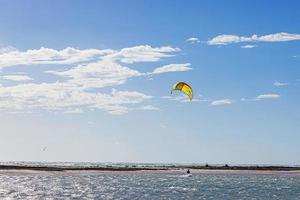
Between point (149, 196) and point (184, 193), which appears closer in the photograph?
point (149, 196)

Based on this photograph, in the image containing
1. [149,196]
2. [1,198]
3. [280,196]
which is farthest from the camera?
[280,196]

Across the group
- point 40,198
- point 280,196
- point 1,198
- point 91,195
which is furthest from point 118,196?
point 280,196

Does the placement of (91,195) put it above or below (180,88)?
below

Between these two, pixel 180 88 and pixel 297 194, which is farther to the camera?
pixel 297 194

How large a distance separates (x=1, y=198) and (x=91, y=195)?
315 inches

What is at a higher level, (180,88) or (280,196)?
(180,88)

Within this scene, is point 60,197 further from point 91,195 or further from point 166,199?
point 166,199

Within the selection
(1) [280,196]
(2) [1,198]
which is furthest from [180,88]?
(2) [1,198]

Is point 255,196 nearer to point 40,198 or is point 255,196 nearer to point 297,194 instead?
point 297,194

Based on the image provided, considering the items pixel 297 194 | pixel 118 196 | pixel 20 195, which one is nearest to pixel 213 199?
pixel 118 196

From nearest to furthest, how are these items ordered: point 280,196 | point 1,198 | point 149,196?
point 1,198 < point 149,196 < point 280,196

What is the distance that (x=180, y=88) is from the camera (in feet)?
162

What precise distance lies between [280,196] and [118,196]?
48.3ft

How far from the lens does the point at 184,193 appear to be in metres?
53.1
